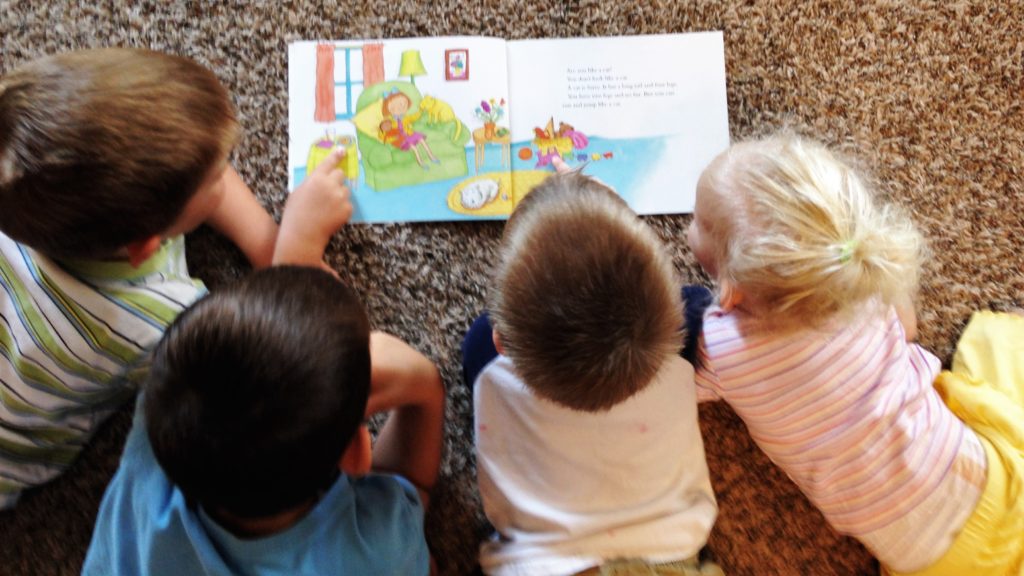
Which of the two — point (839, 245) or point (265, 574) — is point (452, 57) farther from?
point (265, 574)

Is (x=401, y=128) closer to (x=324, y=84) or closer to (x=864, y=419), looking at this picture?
(x=324, y=84)

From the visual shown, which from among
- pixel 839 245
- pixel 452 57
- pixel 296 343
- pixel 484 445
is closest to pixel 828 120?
pixel 839 245

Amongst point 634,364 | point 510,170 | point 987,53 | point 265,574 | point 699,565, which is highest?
point 987,53

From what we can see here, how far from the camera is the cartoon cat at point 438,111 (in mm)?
856

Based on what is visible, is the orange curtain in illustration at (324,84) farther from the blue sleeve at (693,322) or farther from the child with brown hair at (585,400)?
the blue sleeve at (693,322)

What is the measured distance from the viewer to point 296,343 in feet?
1.57

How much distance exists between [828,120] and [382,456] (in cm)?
65

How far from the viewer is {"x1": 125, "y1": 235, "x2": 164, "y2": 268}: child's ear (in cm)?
60

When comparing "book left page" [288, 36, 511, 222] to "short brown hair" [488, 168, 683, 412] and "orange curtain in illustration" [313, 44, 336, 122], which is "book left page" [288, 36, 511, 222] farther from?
"short brown hair" [488, 168, 683, 412]

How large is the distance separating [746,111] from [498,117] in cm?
30

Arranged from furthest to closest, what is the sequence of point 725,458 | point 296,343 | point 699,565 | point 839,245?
point 725,458 → point 699,565 → point 839,245 → point 296,343

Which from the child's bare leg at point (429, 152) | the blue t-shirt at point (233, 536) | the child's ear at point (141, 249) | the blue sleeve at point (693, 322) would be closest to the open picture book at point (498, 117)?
the child's bare leg at point (429, 152)

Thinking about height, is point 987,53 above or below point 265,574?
above

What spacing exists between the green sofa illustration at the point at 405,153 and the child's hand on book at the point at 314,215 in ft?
0.12
